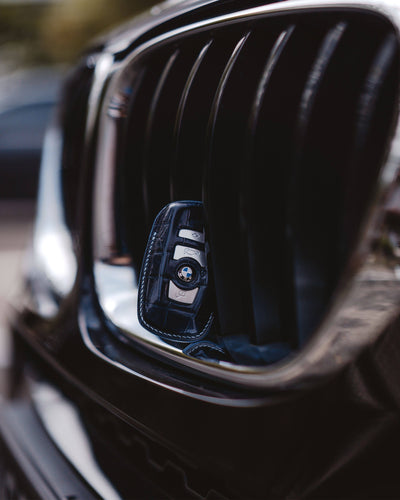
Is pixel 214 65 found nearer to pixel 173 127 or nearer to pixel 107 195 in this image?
pixel 173 127

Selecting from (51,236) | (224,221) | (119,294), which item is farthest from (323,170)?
(51,236)

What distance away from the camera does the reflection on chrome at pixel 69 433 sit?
1242 millimetres

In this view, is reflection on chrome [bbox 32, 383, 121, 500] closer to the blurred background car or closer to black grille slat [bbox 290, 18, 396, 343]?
black grille slat [bbox 290, 18, 396, 343]

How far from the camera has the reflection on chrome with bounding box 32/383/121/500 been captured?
48.9 inches

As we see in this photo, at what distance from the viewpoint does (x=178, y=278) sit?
→ 1.13 m

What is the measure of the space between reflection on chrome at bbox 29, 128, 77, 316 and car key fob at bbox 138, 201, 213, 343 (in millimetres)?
454

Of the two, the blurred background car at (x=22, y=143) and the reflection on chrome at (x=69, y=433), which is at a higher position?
the blurred background car at (x=22, y=143)

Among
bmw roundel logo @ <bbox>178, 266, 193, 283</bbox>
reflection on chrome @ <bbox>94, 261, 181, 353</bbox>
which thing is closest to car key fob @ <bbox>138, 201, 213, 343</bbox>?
bmw roundel logo @ <bbox>178, 266, 193, 283</bbox>

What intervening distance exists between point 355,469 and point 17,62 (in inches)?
709

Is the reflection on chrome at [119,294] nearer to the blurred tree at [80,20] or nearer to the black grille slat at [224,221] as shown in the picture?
the black grille slat at [224,221]

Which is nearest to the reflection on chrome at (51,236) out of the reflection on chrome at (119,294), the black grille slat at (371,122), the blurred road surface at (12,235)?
the reflection on chrome at (119,294)

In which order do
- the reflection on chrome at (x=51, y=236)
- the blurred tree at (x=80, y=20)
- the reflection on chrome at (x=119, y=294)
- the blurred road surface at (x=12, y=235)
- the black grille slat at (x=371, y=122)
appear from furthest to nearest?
the blurred tree at (x=80, y=20) → the blurred road surface at (x=12, y=235) → the reflection on chrome at (x=51, y=236) → the reflection on chrome at (x=119, y=294) → the black grille slat at (x=371, y=122)

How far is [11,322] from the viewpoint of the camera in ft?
6.13

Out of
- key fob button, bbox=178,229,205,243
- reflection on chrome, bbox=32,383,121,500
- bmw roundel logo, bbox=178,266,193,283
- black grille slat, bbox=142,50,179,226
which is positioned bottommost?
reflection on chrome, bbox=32,383,121,500
